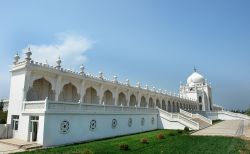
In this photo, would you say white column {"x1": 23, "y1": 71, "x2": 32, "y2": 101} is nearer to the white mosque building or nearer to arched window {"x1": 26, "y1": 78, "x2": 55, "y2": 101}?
the white mosque building

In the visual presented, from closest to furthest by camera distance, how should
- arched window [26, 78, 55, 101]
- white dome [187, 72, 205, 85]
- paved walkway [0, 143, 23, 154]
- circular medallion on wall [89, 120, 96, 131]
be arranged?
1. paved walkway [0, 143, 23, 154]
2. circular medallion on wall [89, 120, 96, 131]
3. arched window [26, 78, 55, 101]
4. white dome [187, 72, 205, 85]

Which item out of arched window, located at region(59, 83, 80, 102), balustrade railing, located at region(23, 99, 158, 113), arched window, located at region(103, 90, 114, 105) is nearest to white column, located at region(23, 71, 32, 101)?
balustrade railing, located at region(23, 99, 158, 113)

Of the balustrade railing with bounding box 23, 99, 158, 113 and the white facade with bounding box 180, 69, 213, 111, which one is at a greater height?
the white facade with bounding box 180, 69, 213, 111

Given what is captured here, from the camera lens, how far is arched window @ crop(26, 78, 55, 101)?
2039cm

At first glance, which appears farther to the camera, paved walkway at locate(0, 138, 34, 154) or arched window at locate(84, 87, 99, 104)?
arched window at locate(84, 87, 99, 104)

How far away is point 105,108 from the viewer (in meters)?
20.8

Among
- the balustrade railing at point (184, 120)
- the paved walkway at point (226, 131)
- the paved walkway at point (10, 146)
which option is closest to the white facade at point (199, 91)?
the paved walkway at point (226, 131)

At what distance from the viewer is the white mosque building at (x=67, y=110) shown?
15.9 meters

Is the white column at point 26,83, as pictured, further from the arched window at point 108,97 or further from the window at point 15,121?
the arched window at point 108,97

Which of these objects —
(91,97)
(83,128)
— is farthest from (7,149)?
(91,97)

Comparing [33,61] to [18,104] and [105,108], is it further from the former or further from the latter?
[105,108]

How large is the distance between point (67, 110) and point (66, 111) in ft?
0.51

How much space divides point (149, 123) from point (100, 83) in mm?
8065

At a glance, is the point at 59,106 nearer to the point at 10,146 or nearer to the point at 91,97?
the point at 10,146
